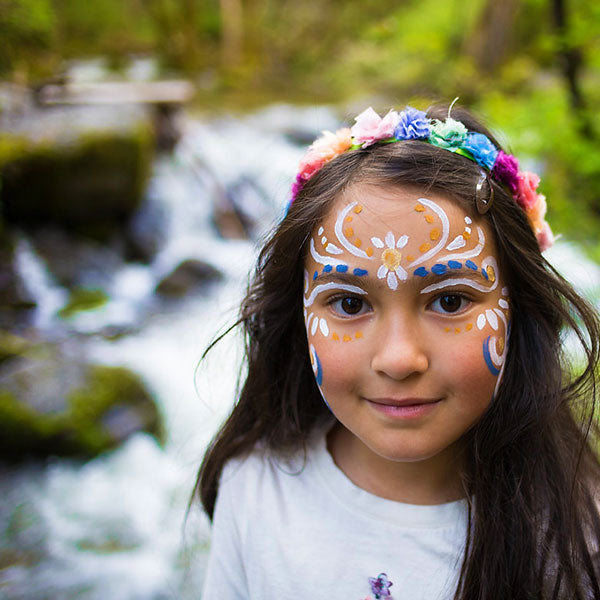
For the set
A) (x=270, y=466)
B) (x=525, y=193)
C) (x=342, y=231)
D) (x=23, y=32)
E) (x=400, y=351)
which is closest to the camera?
(x=400, y=351)

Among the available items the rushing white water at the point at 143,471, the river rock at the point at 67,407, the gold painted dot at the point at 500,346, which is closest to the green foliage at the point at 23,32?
the rushing white water at the point at 143,471

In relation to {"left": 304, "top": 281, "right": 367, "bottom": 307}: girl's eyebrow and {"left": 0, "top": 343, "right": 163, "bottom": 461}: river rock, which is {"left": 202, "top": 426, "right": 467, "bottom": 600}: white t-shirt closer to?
{"left": 304, "top": 281, "right": 367, "bottom": 307}: girl's eyebrow

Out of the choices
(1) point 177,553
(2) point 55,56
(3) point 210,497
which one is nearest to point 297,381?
(3) point 210,497

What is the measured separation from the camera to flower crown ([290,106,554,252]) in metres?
1.48

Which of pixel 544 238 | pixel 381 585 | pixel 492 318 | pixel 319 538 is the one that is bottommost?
pixel 381 585

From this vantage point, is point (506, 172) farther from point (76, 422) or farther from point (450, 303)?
point (76, 422)

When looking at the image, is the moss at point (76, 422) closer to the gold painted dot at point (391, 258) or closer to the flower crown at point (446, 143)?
the flower crown at point (446, 143)

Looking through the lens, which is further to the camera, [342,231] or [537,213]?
[537,213]

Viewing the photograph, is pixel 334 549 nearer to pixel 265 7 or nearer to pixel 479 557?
pixel 479 557

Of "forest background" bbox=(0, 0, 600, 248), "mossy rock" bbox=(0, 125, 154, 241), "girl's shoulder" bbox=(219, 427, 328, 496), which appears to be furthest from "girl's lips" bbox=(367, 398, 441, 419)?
"mossy rock" bbox=(0, 125, 154, 241)

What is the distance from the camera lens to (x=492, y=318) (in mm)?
1383

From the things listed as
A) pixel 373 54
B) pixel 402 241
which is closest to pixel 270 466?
pixel 402 241

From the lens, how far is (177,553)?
12.6ft

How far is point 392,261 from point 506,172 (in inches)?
15.9
